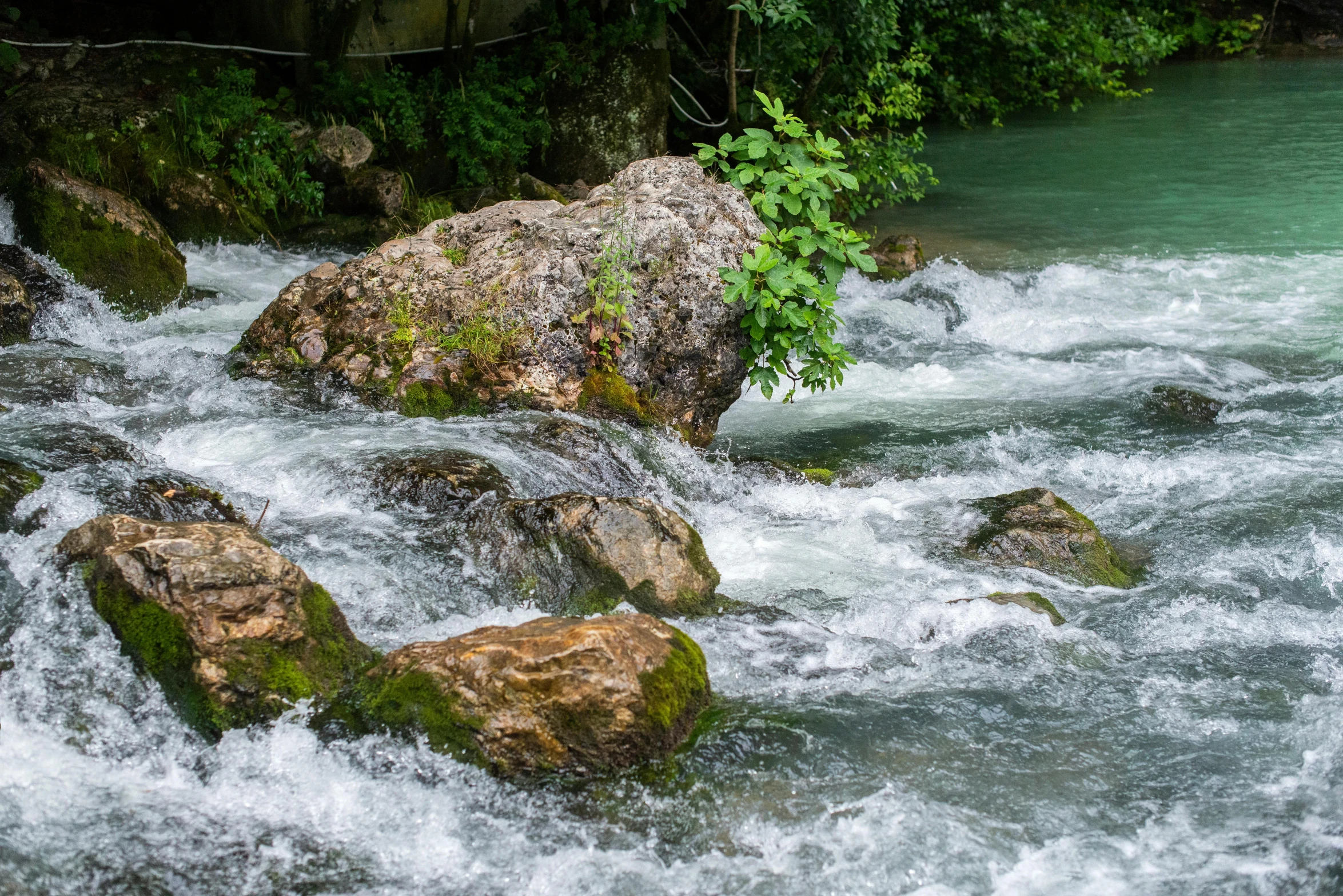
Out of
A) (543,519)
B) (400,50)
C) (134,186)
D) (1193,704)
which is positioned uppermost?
(400,50)

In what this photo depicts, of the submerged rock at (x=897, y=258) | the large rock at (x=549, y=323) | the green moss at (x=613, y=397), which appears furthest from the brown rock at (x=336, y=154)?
the green moss at (x=613, y=397)

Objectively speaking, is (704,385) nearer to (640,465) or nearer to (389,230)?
(640,465)

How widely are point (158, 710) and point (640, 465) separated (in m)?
2.92

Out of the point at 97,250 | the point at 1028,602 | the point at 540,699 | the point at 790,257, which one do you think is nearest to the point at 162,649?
the point at 540,699

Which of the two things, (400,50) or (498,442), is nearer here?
(498,442)

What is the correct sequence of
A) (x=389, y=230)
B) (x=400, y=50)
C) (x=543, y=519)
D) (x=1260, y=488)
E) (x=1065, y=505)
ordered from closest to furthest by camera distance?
(x=543, y=519) → (x=1065, y=505) → (x=1260, y=488) → (x=389, y=230) → (x=400, y=50)

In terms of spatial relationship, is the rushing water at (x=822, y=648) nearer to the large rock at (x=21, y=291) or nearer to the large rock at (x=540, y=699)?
the large rock at (x=540, y=699)

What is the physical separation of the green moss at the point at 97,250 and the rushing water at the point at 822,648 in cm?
30

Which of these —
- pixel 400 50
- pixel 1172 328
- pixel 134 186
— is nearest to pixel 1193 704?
pixel 1172 328

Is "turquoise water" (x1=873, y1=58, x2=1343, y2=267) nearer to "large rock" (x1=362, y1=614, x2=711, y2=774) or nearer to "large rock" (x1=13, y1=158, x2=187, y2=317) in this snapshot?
"large rock" (x1=13, y1=158, x2=187, y2=317)

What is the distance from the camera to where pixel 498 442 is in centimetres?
597

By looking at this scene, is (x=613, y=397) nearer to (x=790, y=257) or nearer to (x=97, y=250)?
(x=790, y=257)

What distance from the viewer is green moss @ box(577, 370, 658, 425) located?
6.49m

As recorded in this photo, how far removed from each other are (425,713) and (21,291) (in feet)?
17.5
